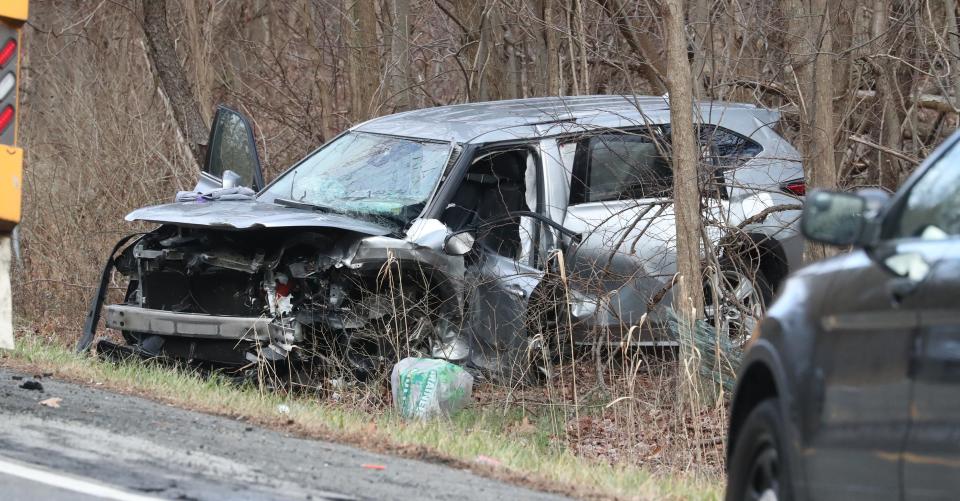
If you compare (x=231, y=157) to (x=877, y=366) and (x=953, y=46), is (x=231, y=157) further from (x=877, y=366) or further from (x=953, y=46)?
(x=877, y=366)

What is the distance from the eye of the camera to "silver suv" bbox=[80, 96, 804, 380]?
8453mm

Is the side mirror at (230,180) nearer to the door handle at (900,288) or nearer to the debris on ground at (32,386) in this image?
the debris on ground at (32,386)

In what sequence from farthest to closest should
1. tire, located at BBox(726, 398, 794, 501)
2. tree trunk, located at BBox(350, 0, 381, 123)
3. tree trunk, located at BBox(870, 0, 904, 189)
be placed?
tree trunk, located at BBox(350, 0, 381, 123)
tree trunk, located at BBox(870, 0, 904, 189)
tire, located at BBox(726, 398, 794, 501)

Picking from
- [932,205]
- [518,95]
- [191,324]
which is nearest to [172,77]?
[518,95]

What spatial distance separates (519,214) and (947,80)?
5730 millimetres

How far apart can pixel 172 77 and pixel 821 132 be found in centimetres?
803

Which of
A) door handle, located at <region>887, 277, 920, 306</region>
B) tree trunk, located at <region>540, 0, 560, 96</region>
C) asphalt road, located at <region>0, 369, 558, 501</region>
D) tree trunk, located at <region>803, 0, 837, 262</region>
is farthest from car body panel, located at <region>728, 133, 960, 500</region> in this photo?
tree trunk, located at <region>540, 0, 560, 96</region>

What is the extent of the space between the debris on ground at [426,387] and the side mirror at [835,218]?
4638 mm

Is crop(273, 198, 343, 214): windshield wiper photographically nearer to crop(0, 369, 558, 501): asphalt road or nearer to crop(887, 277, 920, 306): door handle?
crop(0, 369, 558, 501): asphalt road

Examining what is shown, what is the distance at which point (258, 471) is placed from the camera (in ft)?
17.1

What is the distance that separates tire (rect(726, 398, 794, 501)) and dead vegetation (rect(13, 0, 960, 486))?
3.32 meters

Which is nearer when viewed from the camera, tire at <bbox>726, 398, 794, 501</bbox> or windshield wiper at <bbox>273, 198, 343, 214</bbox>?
tire at <bbox>726, 398, 794, 501</bbox>

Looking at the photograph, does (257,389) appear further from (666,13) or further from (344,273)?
(666,13)

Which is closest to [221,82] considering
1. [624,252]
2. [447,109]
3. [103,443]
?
[447,109]
